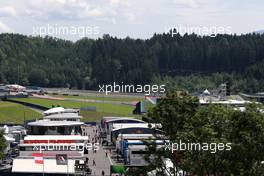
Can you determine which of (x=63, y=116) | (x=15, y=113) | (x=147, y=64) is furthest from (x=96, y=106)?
(x=147, y=64)

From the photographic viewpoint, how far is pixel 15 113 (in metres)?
107

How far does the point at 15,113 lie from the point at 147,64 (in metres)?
66.3

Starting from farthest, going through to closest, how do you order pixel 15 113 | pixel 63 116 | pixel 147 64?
1. pixel 147 64
2. pixel 15 113
3. pixel 63 116

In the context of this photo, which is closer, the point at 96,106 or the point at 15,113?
the point at 15,113

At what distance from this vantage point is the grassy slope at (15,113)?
333 ft

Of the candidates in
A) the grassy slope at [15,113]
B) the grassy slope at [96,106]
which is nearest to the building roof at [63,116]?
the grassy slope at [15,113]

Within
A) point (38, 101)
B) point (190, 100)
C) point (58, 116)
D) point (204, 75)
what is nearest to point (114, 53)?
point (204, 75)

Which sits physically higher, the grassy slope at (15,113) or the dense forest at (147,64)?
the dense forest at (147,64)

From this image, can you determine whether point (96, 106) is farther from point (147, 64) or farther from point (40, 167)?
point (40, 167)

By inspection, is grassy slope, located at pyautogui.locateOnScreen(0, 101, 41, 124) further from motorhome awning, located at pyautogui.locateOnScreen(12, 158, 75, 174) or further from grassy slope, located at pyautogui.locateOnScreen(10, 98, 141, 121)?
motorhome awning, located at pyautogui.locateOnScreen(12, 158, 75, 174)

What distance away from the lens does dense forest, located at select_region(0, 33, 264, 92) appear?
170m

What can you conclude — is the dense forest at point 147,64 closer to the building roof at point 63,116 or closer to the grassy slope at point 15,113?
the grassy slope at point 15,113

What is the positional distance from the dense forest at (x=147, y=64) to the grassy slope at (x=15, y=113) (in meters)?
55.2

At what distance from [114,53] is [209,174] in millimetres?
154021
